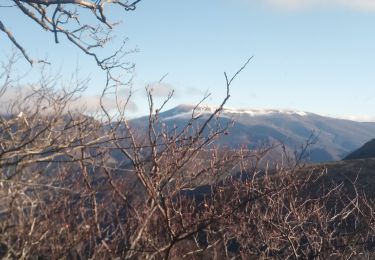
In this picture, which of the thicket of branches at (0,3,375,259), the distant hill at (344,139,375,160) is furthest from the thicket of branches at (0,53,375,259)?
the distant hill at (344,139,375,160)

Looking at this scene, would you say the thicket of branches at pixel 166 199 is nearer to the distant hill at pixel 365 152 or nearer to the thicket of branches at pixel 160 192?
the thicket of branches at pixel 160 192

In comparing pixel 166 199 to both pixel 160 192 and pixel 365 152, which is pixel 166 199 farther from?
pixel 365 152

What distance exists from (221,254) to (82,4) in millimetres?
7999

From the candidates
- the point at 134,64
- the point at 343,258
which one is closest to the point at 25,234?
the point at 134,64

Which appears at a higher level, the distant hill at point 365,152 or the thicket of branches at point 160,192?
the thicket of branches at point 160,192

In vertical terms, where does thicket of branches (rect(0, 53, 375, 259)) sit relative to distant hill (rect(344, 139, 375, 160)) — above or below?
above

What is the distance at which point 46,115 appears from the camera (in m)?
14.7

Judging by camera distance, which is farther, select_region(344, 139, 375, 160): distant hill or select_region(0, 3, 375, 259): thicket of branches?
select_region(344, 139, 375, 160): distant hill

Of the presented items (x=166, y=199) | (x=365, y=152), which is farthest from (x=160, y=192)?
(x=365, y=152)

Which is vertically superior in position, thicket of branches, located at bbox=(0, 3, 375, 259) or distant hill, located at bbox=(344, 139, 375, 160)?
thicket of branches, located at bbox=(0, 3, 375, 259)

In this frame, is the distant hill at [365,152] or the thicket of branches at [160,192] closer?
the thicket of branches at [160,192]

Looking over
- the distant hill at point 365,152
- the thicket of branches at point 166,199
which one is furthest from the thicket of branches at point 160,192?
the distant hill at point 365,152

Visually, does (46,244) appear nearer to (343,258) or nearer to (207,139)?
(343,258)

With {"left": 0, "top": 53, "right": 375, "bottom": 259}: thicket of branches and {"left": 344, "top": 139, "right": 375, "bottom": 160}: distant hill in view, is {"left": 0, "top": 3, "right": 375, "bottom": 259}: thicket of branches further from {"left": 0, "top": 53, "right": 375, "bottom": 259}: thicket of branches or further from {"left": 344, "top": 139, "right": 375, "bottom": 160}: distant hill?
{"left": 344, "top": 139, "right": 375, "bottom": 160}: distant hill
